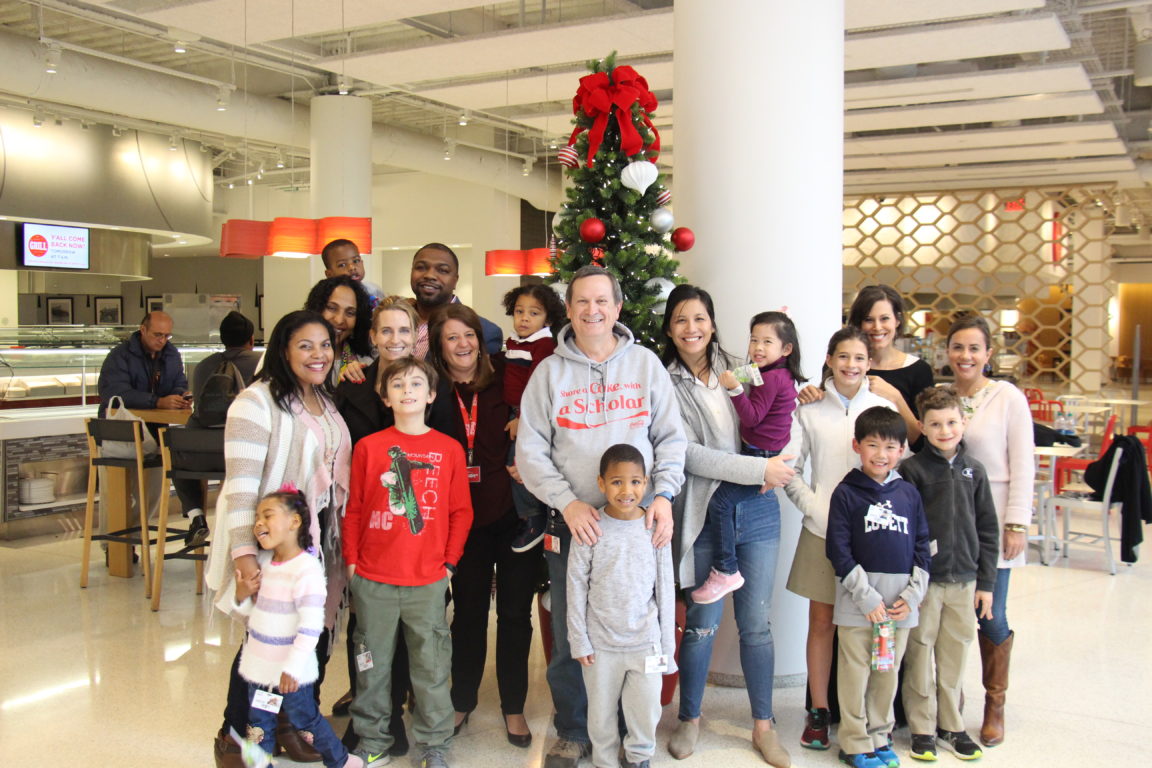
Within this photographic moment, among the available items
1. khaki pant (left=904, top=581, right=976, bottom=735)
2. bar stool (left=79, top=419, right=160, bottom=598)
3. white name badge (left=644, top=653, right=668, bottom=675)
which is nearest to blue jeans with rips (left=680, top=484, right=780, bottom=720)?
white name badge (left=644, top=653, right=668, bottom=675)

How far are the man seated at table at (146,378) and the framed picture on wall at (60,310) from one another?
48.7ft

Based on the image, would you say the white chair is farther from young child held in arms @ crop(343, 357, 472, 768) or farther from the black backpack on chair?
the black backpack on chair

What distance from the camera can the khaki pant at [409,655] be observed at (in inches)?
121

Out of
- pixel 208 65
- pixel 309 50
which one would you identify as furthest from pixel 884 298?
pixel 208 65

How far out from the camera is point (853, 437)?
11.1ft

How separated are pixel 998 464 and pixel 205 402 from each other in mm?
3645

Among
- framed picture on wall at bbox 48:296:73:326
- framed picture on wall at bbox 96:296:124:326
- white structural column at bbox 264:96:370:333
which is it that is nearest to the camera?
white structural column at bbox 264:96:370:333

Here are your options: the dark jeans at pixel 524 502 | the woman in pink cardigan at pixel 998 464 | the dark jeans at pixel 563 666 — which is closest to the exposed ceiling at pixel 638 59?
the woman in pink cardigan at pixel 998 464

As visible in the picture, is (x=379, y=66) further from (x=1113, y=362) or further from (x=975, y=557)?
(x=1113, y=362)

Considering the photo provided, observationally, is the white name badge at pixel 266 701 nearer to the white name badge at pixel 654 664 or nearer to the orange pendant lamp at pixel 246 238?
the white name badge at pixel 654 664

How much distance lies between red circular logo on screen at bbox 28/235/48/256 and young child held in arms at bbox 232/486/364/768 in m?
11.1

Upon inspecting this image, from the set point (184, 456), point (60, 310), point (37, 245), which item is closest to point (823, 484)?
point (184, 456)

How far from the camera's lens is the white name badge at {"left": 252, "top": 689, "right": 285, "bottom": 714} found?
283 cm

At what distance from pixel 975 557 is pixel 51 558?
547 centimetres
